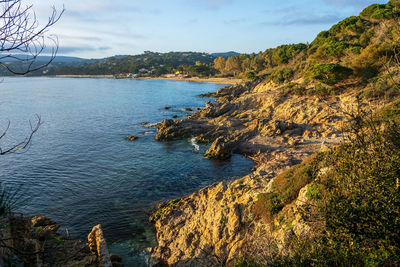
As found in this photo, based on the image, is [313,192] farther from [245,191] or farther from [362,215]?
[245,191]

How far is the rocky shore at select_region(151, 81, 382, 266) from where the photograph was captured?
11578mm

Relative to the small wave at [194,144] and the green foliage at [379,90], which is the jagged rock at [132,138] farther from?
the green foliage at [379,90]

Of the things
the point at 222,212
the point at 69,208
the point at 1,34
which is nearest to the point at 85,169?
the point at 69,208

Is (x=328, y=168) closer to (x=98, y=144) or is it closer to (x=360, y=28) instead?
(x=98, y=144)

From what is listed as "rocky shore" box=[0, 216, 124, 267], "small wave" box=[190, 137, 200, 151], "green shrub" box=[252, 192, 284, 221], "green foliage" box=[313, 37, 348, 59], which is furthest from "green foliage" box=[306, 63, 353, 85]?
"rocky shore" box=[0, 216, 124, 267]

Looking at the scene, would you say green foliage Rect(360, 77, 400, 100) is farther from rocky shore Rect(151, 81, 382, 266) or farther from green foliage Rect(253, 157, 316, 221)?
green foliage Rect(253, 157, 316, 221)

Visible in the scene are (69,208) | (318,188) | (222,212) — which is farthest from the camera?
(69,208)

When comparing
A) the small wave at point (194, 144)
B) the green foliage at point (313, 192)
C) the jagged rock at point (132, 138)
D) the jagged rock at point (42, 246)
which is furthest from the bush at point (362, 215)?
the jagged rock at point (132, 138)

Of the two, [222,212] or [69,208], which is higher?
[222,212]

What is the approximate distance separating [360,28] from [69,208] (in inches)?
2599

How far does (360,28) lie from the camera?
178ft

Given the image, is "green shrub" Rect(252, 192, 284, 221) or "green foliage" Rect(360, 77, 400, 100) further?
"green foliage" Rect(360, 77, 400, 100)

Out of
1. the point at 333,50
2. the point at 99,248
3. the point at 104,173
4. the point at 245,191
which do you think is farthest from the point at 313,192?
the point at 333,50

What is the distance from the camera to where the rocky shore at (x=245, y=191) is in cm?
1158
